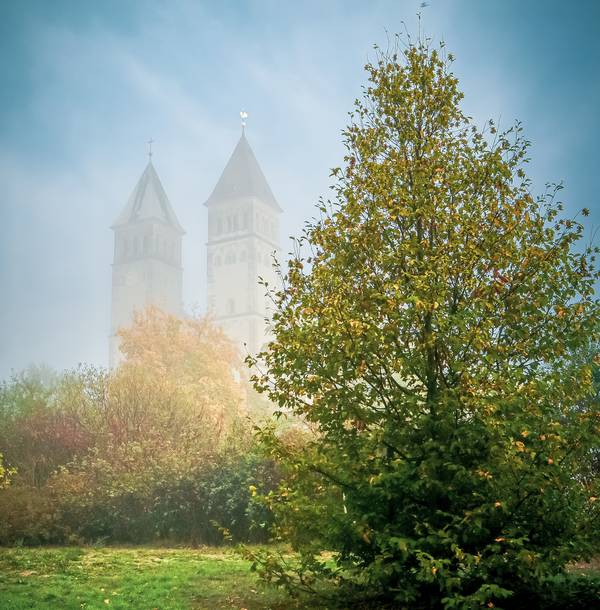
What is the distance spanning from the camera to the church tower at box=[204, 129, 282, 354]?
3634 inches

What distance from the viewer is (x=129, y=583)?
1067 cm

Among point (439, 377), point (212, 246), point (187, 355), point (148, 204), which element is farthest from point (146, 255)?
point (439, 377)

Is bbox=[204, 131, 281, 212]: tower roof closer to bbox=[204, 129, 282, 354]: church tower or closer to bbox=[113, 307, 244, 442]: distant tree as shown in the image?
bbox=[204, 129, 282, 354]: church tower

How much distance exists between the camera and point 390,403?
8023 mm

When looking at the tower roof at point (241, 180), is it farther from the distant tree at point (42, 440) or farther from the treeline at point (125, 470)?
the distant tree at point (42, 440)

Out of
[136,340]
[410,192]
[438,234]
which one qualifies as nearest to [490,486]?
[438,234]

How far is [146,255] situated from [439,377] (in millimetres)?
93914

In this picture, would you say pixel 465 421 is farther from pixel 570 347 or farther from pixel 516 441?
pixel 570 347

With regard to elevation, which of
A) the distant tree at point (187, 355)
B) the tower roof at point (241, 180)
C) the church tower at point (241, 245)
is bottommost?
the distant tree at point (187, 355)

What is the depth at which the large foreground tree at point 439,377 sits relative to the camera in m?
7.46

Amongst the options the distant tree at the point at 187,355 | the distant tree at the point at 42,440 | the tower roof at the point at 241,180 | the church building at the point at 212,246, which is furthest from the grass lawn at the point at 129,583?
the tower roof at the point at 241,180

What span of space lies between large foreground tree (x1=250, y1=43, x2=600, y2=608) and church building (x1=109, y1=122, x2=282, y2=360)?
84.5 meters

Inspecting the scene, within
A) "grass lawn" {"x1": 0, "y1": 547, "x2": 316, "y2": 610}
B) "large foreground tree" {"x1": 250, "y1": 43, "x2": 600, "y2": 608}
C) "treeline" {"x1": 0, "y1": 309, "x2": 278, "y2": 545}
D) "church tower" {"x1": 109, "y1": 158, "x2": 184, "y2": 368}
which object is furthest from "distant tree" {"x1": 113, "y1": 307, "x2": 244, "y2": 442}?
"church tower" {"x1": 109, "y1": 158, "x2": 184, "y2": 368}

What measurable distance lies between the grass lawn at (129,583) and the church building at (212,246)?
79.6 meters
